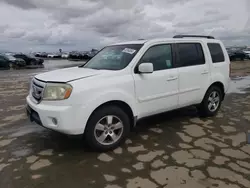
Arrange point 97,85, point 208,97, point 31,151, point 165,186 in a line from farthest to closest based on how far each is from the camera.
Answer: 1. point 208,97
2. point 31,151
3. point 97,85
4. point 165,186

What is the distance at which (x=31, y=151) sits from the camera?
3889mm

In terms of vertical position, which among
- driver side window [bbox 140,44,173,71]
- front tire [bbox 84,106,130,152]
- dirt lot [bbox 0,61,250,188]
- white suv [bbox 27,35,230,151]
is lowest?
dirt lot [bbox 0,61,250,188]

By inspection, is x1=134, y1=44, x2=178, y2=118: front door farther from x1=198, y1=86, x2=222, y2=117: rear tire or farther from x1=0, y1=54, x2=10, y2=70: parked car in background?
x1=0, y1=54, x2=10, y2=70: parked car in background

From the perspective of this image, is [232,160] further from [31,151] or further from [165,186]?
[31,151]

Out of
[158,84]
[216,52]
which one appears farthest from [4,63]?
[158,84]

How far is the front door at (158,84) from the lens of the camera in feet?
13.6

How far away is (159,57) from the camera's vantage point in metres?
4.48

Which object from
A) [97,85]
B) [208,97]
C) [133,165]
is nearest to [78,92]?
[97,85]

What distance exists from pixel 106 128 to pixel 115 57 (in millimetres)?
1421

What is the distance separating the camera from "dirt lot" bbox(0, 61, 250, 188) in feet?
9.84

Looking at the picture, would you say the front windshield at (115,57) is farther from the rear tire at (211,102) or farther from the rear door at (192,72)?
the rear tire at (211,102)

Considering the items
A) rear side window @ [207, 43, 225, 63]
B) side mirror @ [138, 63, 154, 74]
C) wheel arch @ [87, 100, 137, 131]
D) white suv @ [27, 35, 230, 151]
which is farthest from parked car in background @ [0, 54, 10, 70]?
side mirror @ [138, 63, 154, 74]

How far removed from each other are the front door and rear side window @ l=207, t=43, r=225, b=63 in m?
1.30

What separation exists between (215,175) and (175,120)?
237cm
